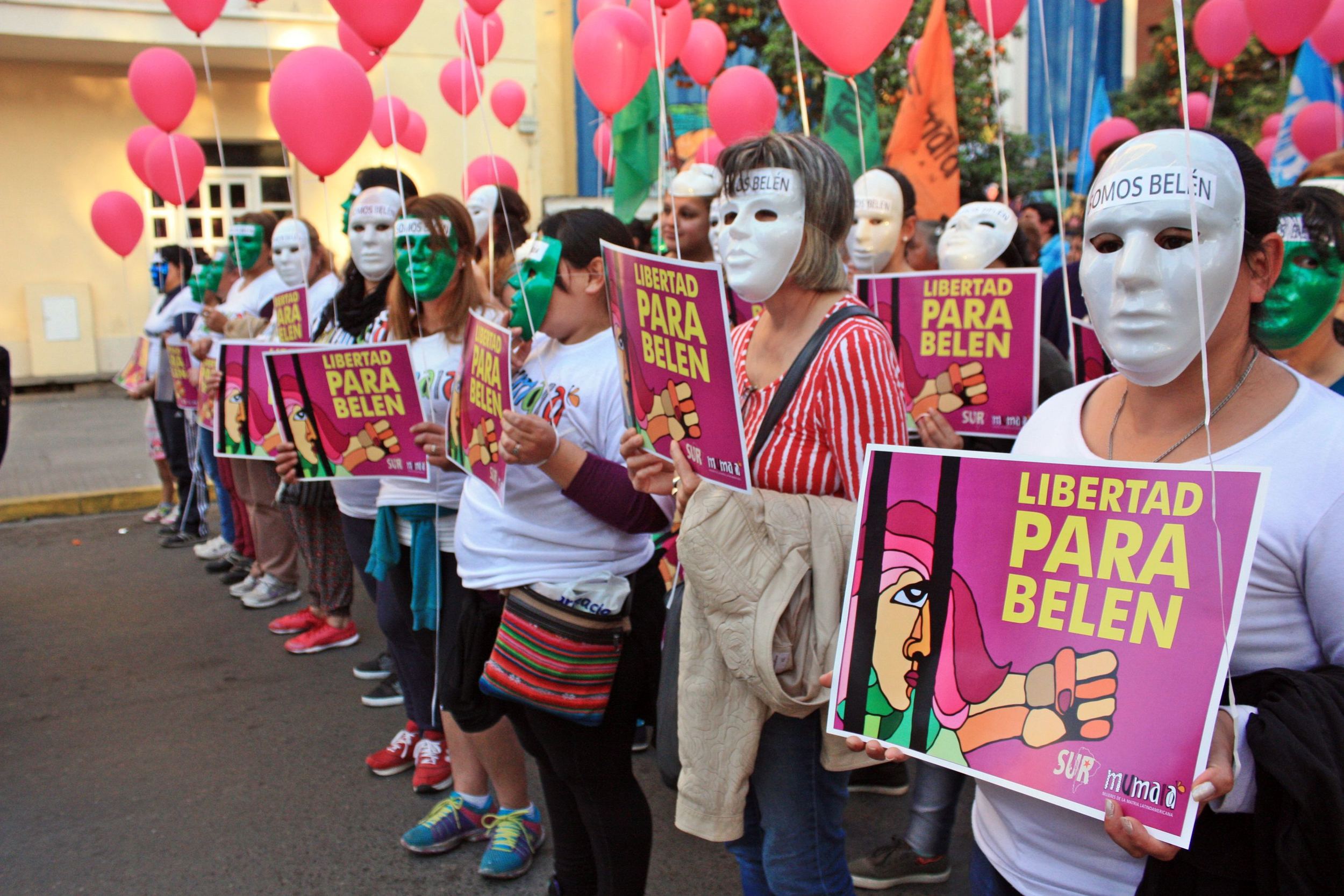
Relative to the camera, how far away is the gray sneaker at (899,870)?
3127 mm

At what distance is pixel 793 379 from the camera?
6.73ft

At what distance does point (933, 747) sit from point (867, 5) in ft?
10.7

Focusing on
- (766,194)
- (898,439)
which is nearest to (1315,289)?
(898,439)

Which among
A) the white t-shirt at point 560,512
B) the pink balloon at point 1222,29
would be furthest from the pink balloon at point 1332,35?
the white t-shirt at point 560,512

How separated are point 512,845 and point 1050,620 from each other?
2.26m

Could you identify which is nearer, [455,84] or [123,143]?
[455,84]

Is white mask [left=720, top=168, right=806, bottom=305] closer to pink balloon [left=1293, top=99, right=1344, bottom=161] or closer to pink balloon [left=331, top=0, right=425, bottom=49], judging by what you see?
pink balloon [left=331, top=0, right=425, bottom=49]

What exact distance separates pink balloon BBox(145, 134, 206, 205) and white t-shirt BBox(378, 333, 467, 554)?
4635 millimetres

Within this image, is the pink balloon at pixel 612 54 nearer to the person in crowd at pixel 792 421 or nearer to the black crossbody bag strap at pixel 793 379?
the person in crowd at pixel 792 421

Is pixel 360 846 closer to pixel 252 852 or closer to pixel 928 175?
pixel 252 852

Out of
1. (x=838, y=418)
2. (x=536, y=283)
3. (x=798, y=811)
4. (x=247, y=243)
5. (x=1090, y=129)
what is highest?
(x=1090, y=129)

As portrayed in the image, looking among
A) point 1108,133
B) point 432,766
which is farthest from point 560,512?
point 1108,133

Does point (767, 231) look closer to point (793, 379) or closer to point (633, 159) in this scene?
point (793, 379)

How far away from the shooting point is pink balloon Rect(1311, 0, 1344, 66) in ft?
21.9
